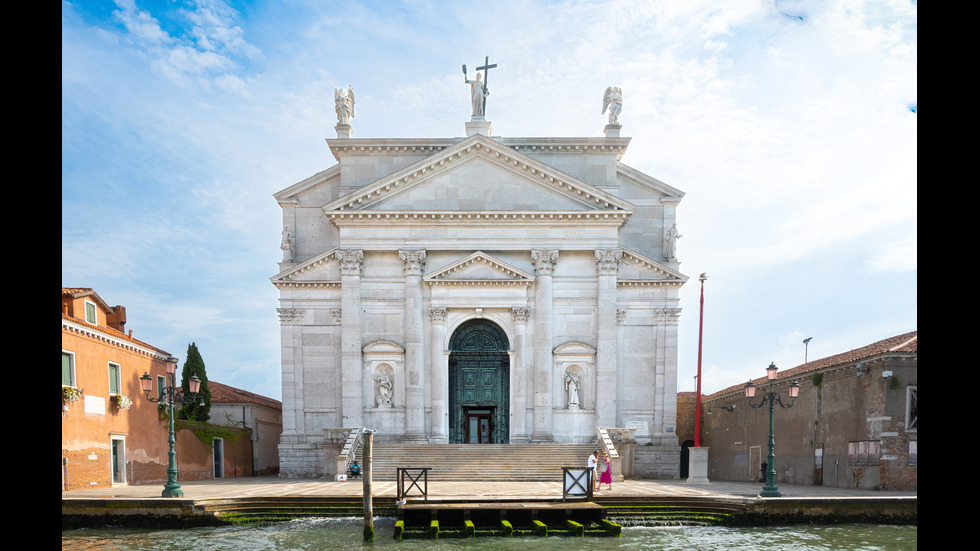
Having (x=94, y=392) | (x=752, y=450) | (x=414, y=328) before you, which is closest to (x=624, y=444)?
(x=752, y=450)

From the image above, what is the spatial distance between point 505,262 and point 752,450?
13950 millimetres

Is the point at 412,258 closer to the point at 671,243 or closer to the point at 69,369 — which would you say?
the point at 671,243

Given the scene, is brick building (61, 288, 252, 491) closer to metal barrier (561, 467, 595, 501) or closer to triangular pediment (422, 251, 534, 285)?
triangular pediment (422, 251, 534, 285)

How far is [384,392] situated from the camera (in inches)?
1225

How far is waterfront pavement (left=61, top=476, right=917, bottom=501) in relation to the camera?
67.4 ft

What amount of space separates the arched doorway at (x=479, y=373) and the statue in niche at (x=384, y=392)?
2.66 m

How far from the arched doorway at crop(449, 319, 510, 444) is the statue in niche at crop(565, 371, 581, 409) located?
8.72 feet

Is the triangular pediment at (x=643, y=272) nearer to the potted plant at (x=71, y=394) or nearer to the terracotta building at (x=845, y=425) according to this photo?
the terracotta building at (x=845, y=425)

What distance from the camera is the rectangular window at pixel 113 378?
26297 millimetres

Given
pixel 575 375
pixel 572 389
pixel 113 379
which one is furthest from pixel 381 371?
pixel 113 379

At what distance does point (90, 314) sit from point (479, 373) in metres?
15.3

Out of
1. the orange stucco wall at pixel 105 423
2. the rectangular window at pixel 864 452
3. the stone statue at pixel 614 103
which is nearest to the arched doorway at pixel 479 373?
the stone statue at pixel 614 103

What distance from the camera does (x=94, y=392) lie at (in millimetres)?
24859
